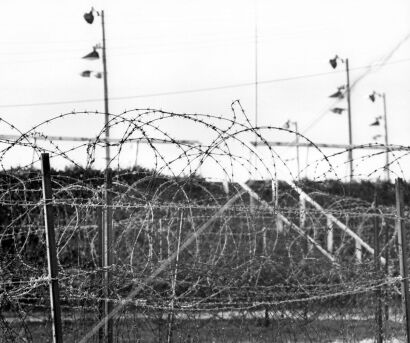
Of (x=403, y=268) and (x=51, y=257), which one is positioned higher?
(x=51, y=257)

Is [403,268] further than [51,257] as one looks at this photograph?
Yes

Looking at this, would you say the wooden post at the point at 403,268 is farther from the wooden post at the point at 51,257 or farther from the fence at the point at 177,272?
the wooden post at the point at 51,257

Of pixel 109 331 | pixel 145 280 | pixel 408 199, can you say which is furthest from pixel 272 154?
pixel 408 199

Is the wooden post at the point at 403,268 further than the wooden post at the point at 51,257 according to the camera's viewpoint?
Yes

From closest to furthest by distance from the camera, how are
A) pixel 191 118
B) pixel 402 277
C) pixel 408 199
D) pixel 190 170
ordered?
pixel 191 118
pixel 190 170
pixel 402 277
pixel 408 199

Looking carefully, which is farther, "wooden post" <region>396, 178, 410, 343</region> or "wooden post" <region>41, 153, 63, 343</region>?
"wooden post" <region>396, 178, 410, 343</region>

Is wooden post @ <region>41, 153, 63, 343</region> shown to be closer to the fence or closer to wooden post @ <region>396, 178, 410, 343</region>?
the fence

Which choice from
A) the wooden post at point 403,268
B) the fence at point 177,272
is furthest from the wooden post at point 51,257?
the wooden post at point 403,268

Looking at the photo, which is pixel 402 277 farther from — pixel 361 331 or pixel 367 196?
pixel 367 196

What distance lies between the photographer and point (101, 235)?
Result: 653cm

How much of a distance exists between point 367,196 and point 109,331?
34.4 ft

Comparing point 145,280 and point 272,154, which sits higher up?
point 272,154

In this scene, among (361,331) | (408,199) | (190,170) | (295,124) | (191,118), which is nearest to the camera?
(191,118)

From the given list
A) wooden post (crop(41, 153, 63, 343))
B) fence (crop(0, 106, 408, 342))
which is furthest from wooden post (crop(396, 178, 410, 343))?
wooden post (crop(41, 153, 63, 343))
